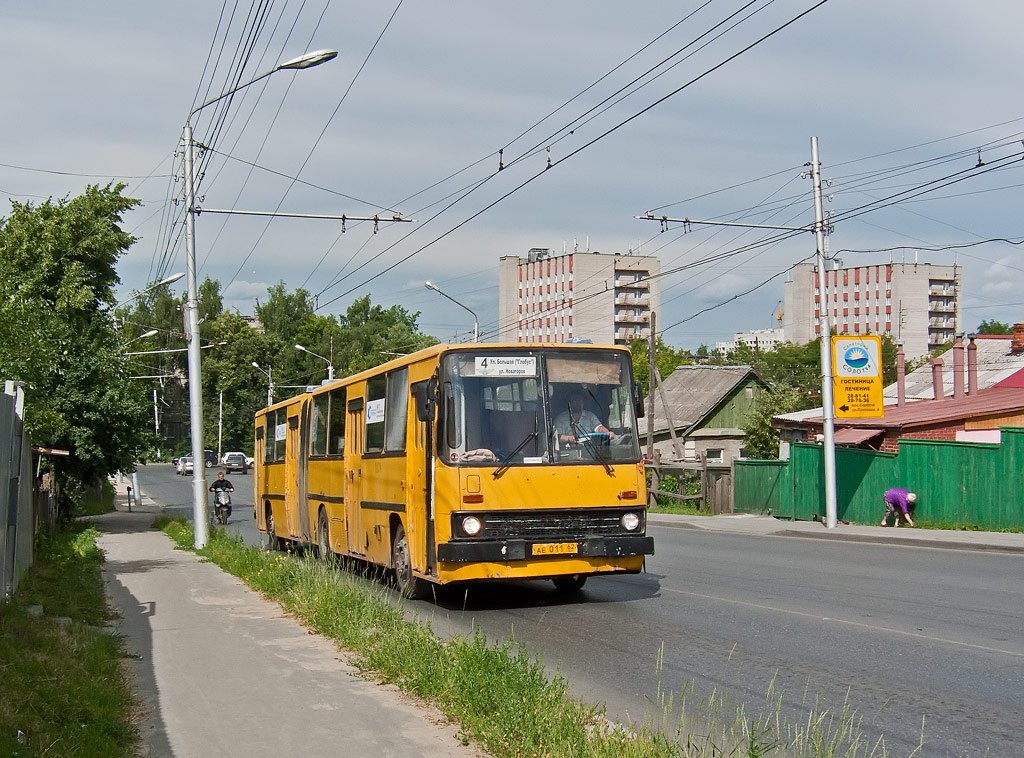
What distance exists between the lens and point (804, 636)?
986cm

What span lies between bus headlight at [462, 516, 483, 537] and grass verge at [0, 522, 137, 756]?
3568mm

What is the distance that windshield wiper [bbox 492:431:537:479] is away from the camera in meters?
11.8

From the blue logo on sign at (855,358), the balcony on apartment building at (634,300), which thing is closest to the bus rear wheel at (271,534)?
the blue logo on sign at (855,358)

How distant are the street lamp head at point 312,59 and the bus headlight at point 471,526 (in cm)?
720

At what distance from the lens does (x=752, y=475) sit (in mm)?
32938

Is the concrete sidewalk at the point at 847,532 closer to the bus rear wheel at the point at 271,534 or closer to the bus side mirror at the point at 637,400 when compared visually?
the bus side mirror at the point at 637,400

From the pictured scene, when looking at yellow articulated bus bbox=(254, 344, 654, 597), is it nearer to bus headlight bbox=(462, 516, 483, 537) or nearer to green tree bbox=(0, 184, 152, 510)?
bus headlight bbox=(462, 516, 483, 537)

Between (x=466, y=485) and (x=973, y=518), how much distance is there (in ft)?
53.4

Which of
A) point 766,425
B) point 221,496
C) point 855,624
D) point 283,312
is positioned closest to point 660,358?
point 283,312

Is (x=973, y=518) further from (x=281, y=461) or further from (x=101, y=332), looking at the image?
(x=101, y=332)

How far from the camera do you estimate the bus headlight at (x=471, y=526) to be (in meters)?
11.7

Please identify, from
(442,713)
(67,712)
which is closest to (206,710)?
(67,712)

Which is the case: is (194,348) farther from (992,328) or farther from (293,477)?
(992,328)

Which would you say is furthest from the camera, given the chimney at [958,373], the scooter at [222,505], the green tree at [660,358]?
the green tree at [660,358]
